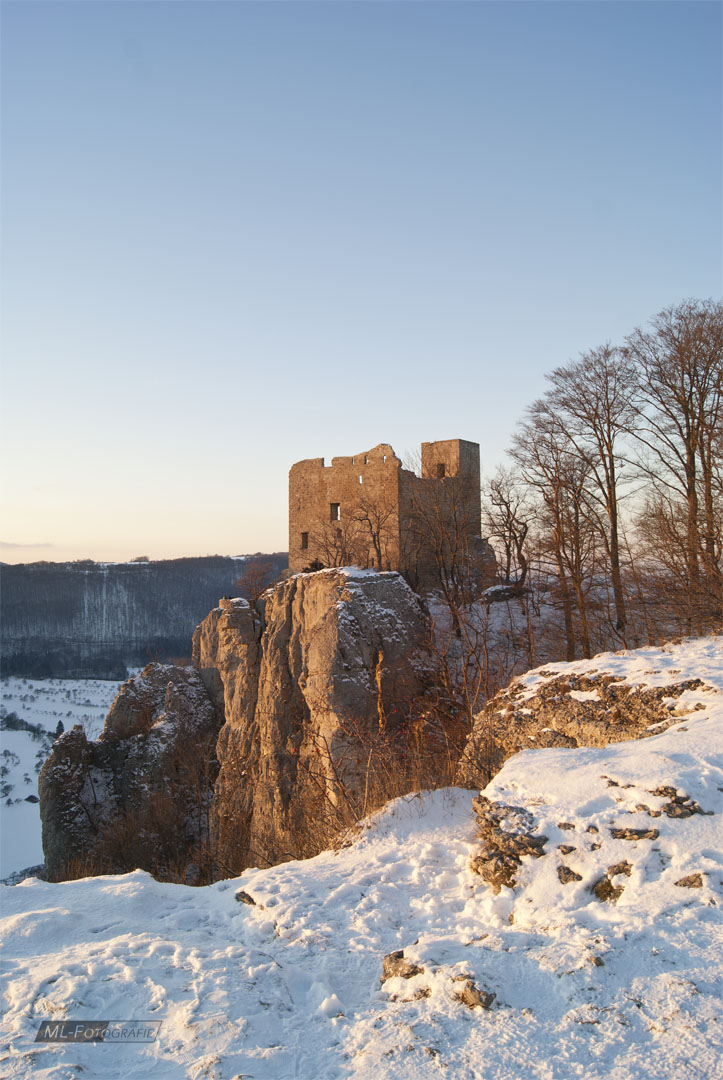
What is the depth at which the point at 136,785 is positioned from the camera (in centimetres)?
1980

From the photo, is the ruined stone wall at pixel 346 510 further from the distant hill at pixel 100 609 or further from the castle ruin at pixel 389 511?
the distant hill at pixel 100 609

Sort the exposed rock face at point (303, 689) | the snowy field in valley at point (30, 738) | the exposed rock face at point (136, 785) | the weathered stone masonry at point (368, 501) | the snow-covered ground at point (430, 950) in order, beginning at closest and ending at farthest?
the snow-covered ground at point (430, 950), the exposed rock face at point (303, 689), the exposed rock face at point (136, 785), the weathered stone masonry at point (368, 501), the snowy field in valley at point (30, 738)

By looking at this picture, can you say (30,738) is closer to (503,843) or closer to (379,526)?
(379,526)

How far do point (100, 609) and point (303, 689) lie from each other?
84.9 m

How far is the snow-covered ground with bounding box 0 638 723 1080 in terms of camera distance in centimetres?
346

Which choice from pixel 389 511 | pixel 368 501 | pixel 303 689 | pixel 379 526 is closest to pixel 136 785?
pixel 303 689

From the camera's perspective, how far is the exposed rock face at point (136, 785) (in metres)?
18.7

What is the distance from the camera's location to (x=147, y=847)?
18578 millimetres

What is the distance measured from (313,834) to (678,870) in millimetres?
4238

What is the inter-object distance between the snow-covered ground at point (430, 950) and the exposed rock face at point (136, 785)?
44.8 ft

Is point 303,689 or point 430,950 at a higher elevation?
point 303,689

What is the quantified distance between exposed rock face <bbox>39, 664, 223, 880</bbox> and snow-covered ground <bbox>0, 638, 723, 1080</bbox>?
13650 mm

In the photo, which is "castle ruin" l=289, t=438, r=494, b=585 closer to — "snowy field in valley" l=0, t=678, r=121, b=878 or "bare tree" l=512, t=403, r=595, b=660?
"bare tree" l=512, t=403, r=595, b=660

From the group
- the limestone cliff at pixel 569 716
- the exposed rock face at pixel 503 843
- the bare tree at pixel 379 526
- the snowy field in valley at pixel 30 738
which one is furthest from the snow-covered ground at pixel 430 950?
the snowy field in valley at pixel 30 738
